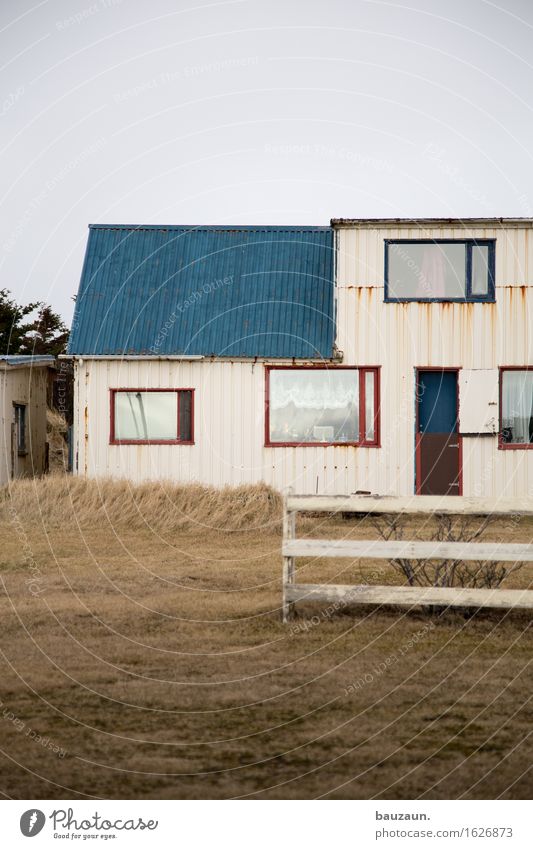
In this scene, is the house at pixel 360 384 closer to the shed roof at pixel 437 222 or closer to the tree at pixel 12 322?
the shed roof at pixel 437 222

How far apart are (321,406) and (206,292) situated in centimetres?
397

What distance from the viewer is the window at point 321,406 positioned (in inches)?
810

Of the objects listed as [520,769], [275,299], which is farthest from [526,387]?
[520,769]

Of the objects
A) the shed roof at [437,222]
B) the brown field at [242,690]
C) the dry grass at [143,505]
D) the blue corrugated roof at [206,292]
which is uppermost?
the shed roof at [437,222]

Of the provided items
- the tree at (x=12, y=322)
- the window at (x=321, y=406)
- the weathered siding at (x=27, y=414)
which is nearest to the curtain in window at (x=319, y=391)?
the window at (x=321, y=406)

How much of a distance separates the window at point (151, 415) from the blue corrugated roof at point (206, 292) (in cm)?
94

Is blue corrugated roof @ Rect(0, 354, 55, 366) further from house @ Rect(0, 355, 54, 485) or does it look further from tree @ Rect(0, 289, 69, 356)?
tree @ Rect(0, 289, 69, 356)

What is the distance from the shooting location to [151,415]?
21000mm

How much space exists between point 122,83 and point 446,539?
9444mm

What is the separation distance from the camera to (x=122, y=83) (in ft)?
50.8

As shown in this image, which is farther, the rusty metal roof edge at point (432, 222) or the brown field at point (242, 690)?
the rusty metal roof edge at point (432, 222)

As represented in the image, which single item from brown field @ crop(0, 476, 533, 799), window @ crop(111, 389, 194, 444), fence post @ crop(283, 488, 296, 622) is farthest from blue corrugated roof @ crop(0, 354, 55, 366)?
fence post @ crop(283, 488, 296, 622)

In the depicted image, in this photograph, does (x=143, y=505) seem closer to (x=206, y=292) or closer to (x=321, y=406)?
(x=321, y=406)

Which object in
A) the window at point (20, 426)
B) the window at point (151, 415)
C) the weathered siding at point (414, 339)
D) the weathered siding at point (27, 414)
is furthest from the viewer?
the window at point (20, 426)
